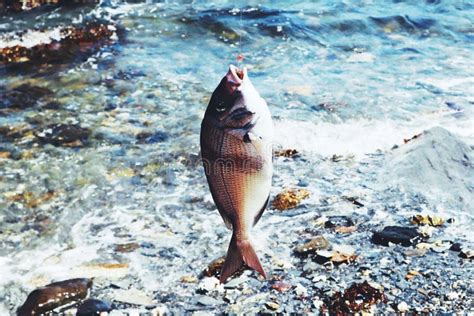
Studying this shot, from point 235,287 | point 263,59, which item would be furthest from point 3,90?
point 235,287

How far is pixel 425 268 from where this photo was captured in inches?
218

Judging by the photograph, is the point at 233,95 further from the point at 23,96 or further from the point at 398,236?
the point at 23,96

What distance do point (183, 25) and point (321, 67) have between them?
5.37m

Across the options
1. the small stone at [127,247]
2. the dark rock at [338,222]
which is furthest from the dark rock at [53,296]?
the dark rock at [338,222]

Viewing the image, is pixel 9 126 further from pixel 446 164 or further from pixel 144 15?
pixel 144 15

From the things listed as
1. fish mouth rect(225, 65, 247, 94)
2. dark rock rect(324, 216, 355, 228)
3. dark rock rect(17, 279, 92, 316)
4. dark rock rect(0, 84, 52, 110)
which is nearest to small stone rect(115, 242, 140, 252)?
dark rock rect(17, 279, 92, 316)

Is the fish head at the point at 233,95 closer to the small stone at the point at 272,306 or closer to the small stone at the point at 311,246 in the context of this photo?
the small stone at the point at 272,306

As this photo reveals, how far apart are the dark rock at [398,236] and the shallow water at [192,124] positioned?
334mm

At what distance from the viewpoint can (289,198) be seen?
7.12m

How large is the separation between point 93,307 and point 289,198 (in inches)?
110

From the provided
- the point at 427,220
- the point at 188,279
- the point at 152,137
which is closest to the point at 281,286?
the point at 188,279

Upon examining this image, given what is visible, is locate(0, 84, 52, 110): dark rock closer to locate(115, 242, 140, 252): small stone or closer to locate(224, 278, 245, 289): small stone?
locate(115, 242, 140, 252): small stone

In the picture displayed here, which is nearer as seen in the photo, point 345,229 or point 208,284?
point 208,284

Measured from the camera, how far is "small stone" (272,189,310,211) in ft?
23.0
